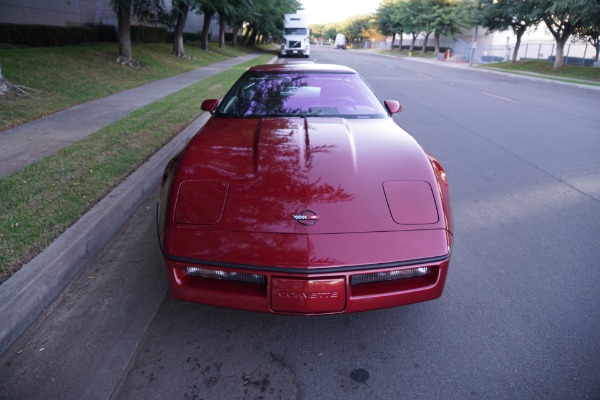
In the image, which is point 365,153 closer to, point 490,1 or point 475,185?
point 475,185

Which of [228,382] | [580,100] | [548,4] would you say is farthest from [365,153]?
[548,4]

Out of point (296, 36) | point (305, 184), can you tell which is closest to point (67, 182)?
point (305, 184)

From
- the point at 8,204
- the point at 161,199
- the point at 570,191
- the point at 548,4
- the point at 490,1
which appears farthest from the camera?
the point at 490,1

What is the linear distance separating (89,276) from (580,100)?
16361 millimetres

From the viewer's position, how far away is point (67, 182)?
4.70 metres

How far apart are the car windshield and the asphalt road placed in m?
1.42

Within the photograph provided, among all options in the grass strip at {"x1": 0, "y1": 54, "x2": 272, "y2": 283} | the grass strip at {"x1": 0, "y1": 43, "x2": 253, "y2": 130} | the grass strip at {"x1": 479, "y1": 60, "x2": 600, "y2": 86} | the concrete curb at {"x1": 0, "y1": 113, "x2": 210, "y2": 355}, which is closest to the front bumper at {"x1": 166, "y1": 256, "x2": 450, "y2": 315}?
the concrete curb at {"x1": 0, "y1": 113, "x2": 210, "y2": 355}

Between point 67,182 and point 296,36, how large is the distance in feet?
104

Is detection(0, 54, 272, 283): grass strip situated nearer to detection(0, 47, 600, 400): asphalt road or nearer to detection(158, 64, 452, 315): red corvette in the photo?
detection(0, 47, 600, 400): asphalt road

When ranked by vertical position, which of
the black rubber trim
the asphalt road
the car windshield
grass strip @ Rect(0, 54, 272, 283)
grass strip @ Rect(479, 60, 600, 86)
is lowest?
the asphalt road

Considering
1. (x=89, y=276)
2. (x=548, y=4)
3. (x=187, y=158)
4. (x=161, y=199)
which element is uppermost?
(x=548, y=4)

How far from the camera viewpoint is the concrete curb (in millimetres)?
2707

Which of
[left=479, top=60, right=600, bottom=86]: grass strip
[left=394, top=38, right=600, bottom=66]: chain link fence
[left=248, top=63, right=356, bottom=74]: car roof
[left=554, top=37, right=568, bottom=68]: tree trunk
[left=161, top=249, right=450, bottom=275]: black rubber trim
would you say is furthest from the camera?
[left=394, top=38, right=600, bottom=66]: chain link fence

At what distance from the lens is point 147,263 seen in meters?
3.60
